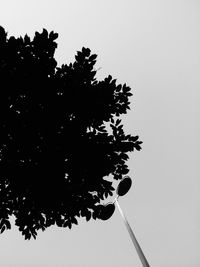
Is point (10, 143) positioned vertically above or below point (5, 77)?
below

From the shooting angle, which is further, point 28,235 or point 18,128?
point 28,235

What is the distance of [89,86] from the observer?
497 centimetres

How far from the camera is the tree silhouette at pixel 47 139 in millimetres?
4520

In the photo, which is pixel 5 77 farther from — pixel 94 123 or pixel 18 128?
pixel 94 123

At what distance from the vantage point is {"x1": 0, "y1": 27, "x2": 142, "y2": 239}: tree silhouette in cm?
452

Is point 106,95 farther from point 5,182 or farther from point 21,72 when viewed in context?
point 5,182

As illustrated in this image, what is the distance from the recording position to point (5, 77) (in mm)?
4645

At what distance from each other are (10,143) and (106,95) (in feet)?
5.49

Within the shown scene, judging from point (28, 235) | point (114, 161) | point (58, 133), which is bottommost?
point (28, 235)

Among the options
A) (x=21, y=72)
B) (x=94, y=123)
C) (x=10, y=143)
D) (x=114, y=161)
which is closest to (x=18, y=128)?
(x=10, y=143)

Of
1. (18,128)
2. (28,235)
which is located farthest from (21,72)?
(28,235)

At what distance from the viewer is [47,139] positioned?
4562mm

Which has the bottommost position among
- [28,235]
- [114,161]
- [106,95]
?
[28,235]

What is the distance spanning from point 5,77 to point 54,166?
4.93ft
